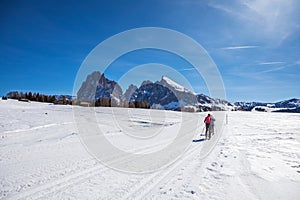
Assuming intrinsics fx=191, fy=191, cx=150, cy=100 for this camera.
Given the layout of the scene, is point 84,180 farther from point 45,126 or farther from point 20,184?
point 45,126

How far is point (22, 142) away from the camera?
1179cm

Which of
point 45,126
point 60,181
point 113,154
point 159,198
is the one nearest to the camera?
point 159,198

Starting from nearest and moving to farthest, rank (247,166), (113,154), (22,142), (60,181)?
(60,181)
(247,166)
(113,154)
(22,142)

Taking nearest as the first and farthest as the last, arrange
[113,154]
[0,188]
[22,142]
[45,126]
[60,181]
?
[0,188], [60,181], [113,154], [22,142], [45,126]

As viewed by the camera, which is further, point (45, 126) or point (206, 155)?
point (45, 126)

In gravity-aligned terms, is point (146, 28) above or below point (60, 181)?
above

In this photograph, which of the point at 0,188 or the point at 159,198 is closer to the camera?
the point at 159,198

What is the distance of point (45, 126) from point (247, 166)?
16346 millimetres

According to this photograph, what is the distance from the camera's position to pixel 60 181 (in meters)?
6.03

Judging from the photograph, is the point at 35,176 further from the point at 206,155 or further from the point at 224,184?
the point at 206,155

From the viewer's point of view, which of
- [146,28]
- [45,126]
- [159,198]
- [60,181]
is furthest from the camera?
[45,126]

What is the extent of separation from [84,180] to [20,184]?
1827mm

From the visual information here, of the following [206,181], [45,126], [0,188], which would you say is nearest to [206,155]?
[206,181]

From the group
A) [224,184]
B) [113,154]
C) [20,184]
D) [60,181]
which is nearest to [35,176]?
[20,184]
